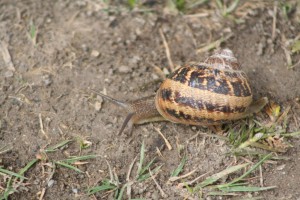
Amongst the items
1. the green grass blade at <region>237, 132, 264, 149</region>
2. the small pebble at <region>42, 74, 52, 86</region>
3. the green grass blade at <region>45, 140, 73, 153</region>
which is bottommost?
the green grass blade at <region>237, 132, 264, 149</region>

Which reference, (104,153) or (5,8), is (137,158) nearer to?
(104,153)

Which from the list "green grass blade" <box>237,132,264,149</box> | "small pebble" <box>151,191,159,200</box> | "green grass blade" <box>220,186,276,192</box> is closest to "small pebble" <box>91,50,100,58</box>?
"small pebble" <box>151,191,159,200</box>

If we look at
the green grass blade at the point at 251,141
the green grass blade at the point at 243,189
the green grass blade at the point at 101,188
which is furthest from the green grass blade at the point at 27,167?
the green grass blade at the point at 251,141

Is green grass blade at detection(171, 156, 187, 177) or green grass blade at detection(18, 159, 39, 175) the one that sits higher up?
green grass blade at detection(18, 159, 39, 175)

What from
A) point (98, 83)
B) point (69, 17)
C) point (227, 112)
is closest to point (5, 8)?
point (69, 17)

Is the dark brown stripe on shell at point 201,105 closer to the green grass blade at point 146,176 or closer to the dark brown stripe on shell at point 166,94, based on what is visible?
the dark brown stripe on shell at point 166,94

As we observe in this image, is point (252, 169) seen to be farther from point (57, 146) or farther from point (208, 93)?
point (57, 146)

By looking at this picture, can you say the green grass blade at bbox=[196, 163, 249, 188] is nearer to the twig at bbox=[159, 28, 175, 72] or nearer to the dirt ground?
the dirt ground

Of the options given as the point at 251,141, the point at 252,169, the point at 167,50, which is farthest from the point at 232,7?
the point at 252,169
